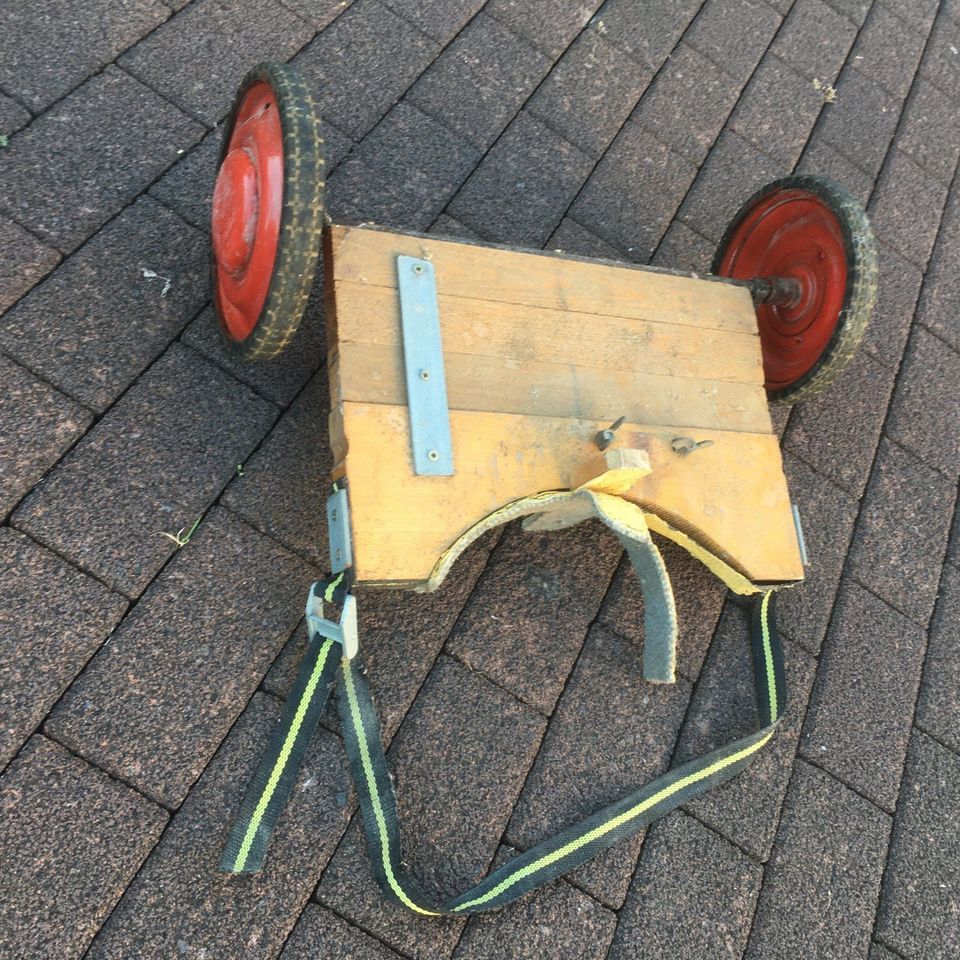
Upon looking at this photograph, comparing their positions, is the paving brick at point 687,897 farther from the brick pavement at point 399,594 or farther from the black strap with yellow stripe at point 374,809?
the black strap with yellow stripe at point 374,809

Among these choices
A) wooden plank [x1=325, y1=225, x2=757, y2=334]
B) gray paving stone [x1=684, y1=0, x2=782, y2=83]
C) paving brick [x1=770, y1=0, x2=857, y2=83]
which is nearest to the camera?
wooden plank [x1=325, y1=225, x2=757, y2=334]

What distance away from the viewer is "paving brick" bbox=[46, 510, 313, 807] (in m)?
1.86

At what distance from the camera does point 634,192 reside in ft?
9.82

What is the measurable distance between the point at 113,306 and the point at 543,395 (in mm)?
1155

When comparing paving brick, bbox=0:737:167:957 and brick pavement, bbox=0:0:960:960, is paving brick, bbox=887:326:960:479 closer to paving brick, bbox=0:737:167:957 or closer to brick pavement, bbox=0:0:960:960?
brick pavement, bbox=0:0:960:960

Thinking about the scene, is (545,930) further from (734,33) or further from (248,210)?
(734,33)

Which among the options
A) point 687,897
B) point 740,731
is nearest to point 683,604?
point 740,731

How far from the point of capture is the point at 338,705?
1.98m

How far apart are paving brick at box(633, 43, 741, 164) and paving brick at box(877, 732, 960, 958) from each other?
2224mm

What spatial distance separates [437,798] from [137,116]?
2.09 m

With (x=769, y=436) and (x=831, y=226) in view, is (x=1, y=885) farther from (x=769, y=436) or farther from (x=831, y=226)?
(x=831, y=226)

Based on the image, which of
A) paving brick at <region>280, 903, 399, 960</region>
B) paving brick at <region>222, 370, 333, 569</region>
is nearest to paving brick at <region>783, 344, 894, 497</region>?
paving brick at <region>222, 370, 333, 569</region>

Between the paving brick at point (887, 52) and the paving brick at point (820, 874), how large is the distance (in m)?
3.07

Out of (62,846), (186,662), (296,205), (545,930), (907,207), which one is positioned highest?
(296,205)
